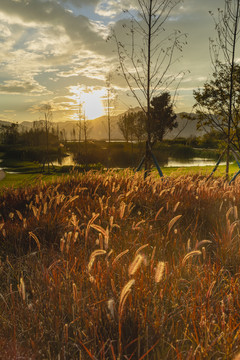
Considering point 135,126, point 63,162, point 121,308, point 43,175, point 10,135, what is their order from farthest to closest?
point 10,135, point 135,126, point 63,162, point 43,175, point 121,308

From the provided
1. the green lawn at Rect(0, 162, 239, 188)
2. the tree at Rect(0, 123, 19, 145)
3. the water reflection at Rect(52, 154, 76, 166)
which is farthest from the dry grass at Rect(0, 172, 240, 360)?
the tree at Rect(0, 123, 19, 145)

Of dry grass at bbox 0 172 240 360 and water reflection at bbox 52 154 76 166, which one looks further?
water reflection at bbox 52 154 76 166

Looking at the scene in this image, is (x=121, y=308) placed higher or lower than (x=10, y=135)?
lower

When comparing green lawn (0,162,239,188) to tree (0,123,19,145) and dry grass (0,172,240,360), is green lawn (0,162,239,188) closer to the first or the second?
dry grass (0,172,240,360)

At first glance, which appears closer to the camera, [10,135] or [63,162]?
[63,162]

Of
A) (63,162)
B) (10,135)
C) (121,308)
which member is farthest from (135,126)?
(121,308)

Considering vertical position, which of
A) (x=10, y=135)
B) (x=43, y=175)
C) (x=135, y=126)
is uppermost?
(x=10, y=135)

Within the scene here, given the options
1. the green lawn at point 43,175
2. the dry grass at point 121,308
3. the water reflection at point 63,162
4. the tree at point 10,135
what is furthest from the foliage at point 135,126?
the dry grass at point 121,308

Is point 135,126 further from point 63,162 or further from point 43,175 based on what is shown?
point 43,175

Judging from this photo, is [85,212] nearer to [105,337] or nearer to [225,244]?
[225,244]

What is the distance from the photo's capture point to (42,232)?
3381mm

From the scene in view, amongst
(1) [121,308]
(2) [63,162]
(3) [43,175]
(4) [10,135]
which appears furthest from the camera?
(4) [10,135]

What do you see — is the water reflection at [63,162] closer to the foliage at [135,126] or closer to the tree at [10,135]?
the foliage at [135,126]

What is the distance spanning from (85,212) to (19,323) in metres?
2.20
